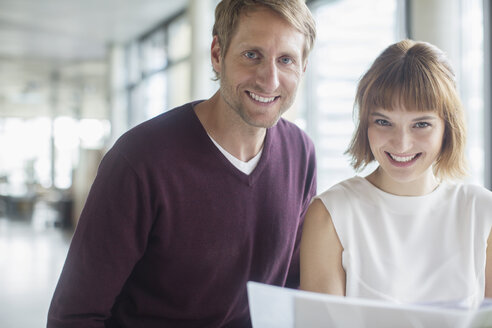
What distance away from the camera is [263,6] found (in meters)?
1.36

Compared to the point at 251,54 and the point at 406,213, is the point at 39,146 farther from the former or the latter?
the point at 406,213

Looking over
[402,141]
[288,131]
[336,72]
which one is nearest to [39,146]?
[336,72]

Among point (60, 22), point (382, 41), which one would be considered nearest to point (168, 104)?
point (60, 22)

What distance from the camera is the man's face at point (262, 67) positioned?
4.40ft

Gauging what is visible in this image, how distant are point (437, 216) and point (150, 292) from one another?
2.55 feet

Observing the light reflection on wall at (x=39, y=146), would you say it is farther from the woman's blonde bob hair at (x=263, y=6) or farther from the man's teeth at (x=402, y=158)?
the man's teeth at (x=402, y=158)

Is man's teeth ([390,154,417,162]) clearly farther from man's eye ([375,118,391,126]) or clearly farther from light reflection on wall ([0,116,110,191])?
light reflection on wall ([0,116,110,191])

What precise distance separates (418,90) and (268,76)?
36cm

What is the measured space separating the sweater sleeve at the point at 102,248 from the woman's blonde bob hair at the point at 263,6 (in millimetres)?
446

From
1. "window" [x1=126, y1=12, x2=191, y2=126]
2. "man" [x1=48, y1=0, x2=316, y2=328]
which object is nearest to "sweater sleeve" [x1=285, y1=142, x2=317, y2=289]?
"man" [x1=48, y1=0, x2=316, y2=328]

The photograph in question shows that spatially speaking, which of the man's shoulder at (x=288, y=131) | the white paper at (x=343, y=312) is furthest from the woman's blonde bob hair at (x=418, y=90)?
the white paper at (x=343, y=312)

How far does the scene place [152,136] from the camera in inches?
56.6

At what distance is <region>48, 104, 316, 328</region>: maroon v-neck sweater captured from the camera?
1.35 m

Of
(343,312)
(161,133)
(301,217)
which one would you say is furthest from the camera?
(301,217)
